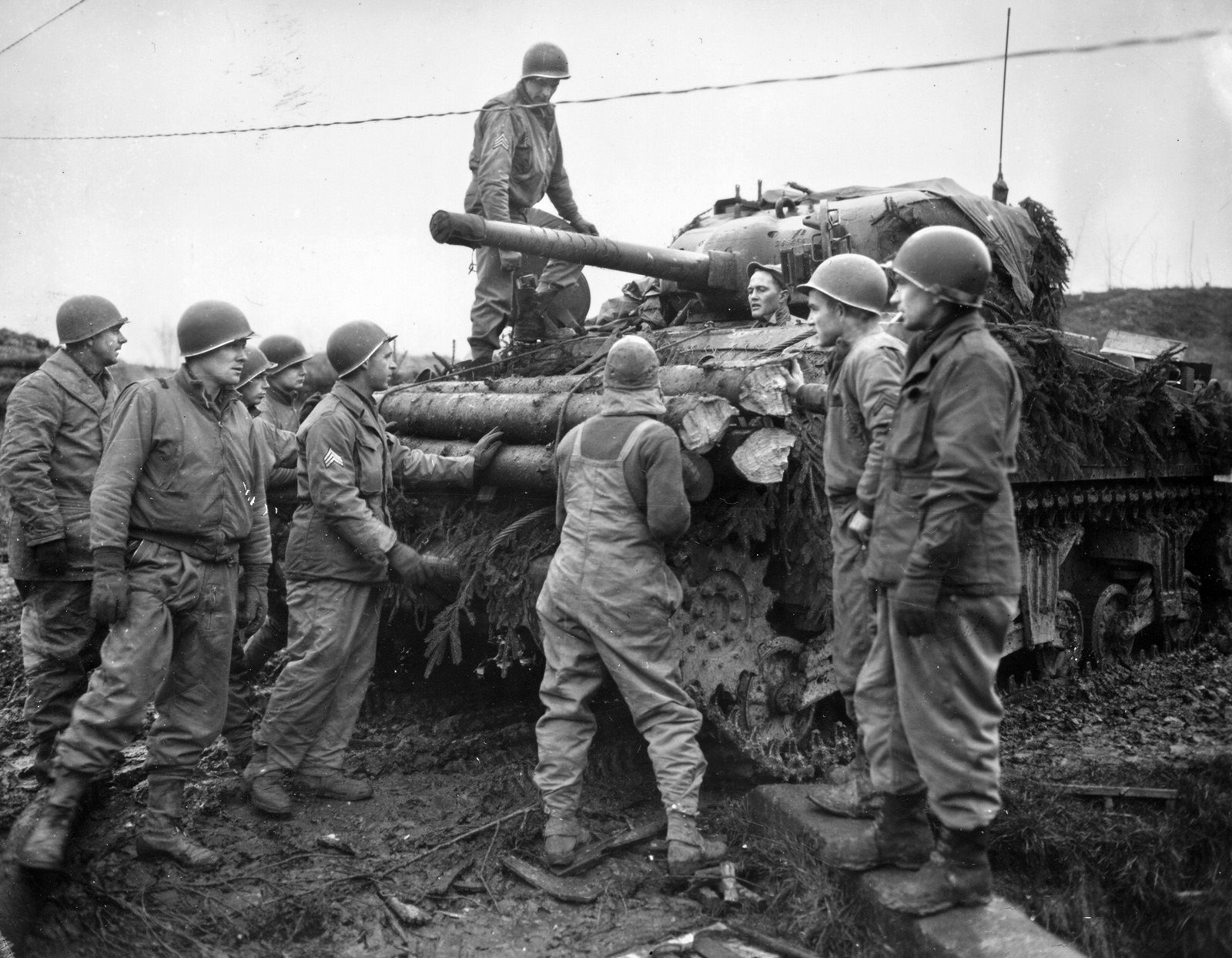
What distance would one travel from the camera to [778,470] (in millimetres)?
4828

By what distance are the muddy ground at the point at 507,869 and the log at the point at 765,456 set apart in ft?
4.79

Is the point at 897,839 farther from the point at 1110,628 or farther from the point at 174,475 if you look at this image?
the point at 1110,628

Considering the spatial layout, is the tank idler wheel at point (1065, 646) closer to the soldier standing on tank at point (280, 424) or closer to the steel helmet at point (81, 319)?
the soldier standing on tank at point (280, 424)

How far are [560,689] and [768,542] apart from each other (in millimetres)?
1319

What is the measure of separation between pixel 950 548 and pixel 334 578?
2.92m

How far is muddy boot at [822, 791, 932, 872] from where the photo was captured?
12.6ft

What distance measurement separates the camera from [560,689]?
4590mm

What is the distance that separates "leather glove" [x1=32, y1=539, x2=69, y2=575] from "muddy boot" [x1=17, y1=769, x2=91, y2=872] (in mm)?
1212

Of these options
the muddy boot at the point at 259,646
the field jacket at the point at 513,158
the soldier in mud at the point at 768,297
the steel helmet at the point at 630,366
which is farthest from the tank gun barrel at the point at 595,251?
the muddy boot at the point at 259,646

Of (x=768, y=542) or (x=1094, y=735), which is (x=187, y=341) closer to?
(x=768, y=542)

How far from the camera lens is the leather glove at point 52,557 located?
509cm

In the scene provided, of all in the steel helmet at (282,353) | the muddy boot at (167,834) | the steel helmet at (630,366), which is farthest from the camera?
the steel helmet at (282,353)

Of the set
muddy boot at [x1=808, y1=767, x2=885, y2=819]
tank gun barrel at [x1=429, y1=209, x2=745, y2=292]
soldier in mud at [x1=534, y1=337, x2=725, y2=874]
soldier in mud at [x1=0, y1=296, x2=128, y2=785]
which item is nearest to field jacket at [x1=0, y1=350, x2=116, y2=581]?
soldier in mud at [x1=0, y1=296, x2=128, y2=785]

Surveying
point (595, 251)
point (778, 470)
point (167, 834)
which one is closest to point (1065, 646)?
point (778, 470)
